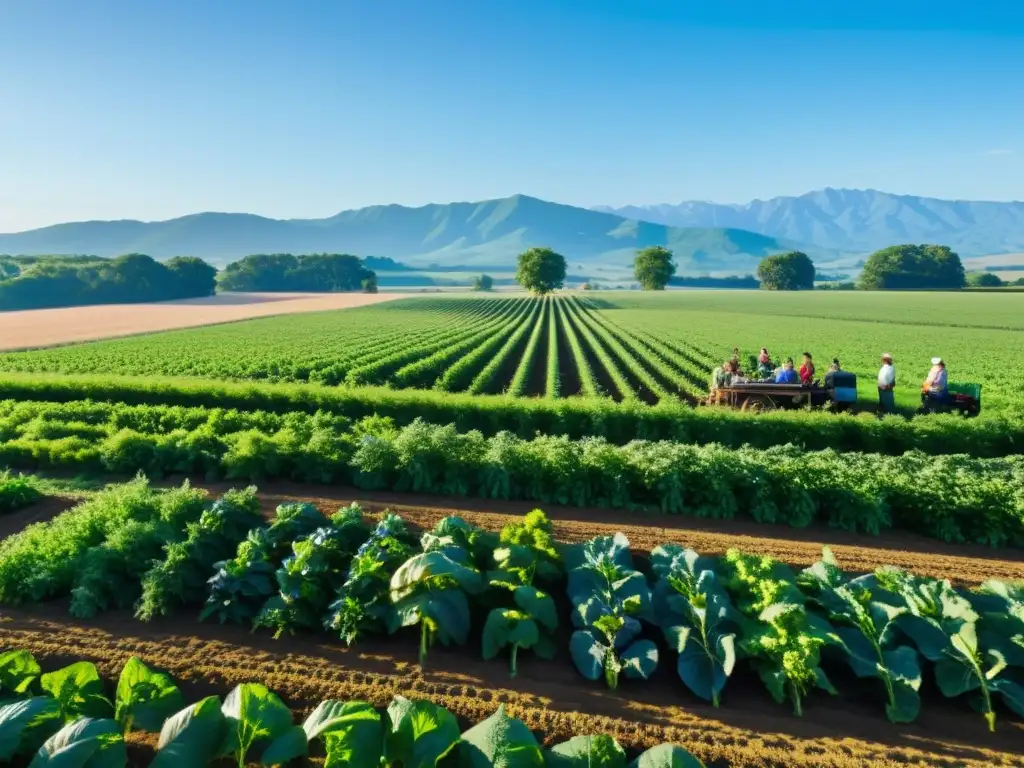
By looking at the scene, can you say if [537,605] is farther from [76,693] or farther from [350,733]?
[76,693]

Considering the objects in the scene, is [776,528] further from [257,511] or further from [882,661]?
[257,511]

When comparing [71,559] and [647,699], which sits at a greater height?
[71,559]

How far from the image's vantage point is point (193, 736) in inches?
176

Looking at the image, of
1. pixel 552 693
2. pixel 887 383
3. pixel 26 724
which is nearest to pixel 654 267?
pixel 887 383

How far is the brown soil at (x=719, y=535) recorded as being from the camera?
836 centimetres

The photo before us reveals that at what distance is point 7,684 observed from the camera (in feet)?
17.3

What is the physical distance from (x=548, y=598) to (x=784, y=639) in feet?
7.57

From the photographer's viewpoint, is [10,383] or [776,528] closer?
[776,528]

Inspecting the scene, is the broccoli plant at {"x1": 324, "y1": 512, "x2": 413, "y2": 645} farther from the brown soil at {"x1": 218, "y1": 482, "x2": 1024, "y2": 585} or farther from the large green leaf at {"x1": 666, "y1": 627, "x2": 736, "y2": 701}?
the large green leaf at {"x1": 666, "y1": 627, "x2": 736, "y2": 701}

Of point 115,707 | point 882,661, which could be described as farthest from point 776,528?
point 115,707

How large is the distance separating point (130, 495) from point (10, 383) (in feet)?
57.3

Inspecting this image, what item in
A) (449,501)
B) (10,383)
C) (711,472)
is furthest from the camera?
(10,383)

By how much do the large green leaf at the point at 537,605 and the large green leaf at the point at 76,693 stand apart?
3.81m

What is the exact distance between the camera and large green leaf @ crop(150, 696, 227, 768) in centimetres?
431
